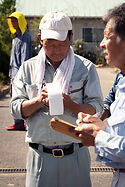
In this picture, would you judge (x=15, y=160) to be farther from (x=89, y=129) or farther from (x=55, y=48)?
(x=89, y=129)

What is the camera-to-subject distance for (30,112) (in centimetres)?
249

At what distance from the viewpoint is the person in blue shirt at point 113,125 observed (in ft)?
5.89

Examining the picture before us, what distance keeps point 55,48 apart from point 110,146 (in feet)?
3.38

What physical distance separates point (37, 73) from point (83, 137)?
0.82 metres

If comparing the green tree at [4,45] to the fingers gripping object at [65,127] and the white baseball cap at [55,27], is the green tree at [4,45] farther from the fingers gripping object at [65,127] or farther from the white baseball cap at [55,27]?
the fingers gripping object at [65,127]

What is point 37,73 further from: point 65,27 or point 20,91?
point 65,27

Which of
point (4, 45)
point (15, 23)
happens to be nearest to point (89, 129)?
point (15, 23)

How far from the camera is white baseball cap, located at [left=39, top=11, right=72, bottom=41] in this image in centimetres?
244

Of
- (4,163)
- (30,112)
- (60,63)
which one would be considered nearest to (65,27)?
(60,63)

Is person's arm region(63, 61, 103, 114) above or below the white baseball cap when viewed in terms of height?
below

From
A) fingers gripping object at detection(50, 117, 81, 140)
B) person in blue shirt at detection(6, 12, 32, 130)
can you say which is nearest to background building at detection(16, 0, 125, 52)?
person in blue shirt at detection(6, 12, 32, 130)

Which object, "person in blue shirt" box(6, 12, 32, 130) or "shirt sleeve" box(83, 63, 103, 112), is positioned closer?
"shirt sleeve" box(83, 63, 103, 112)

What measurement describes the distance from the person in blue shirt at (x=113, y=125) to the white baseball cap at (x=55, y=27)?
18.1 inches

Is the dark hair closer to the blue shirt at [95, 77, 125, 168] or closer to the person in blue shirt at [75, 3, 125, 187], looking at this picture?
the person in blue shirt at [75, 3, 125, 187]
